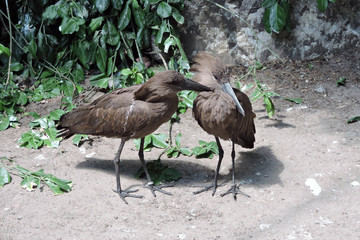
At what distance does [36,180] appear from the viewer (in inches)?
183

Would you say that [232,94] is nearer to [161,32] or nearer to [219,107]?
[219,107]

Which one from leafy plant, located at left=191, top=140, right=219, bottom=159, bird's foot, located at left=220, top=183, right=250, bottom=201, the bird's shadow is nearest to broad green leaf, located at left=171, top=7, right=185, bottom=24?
leafy plant, located at left=191, top=140, right=219, bottom=159

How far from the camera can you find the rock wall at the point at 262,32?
6625 mm

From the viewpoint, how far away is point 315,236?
383cm

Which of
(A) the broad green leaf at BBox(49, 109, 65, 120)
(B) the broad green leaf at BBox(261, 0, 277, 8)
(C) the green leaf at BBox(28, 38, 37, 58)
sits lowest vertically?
(A) the broad green leaf at BBox(49, 109, 65, 120)

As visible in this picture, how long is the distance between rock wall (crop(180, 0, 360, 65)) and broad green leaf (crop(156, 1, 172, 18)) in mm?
409

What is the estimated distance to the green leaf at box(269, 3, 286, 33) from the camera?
618cm

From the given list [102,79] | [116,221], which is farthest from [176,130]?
[116,221]

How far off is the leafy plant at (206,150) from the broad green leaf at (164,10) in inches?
80.1

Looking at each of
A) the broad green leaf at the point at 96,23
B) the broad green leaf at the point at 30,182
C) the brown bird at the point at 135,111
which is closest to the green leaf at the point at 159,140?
the brown bird at the point at 135,111

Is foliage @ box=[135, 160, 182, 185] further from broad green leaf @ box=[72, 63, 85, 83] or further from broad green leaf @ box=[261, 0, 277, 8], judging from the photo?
broad green leaf @ box=[261, 0, 277, 8]

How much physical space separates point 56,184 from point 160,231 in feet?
4.21

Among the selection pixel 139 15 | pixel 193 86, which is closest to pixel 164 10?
pixel 139 15

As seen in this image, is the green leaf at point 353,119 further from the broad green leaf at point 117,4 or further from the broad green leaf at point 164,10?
the broad green leaf at point 117,4
